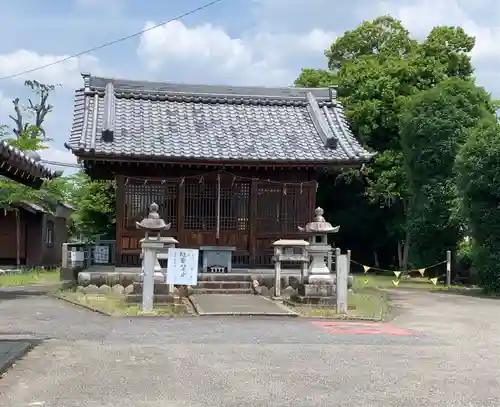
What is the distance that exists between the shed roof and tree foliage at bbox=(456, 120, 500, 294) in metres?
13.8

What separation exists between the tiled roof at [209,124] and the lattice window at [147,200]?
1186mm

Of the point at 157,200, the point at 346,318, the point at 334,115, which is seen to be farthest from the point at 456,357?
the point at 334,115

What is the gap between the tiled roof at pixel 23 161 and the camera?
9.41 metres

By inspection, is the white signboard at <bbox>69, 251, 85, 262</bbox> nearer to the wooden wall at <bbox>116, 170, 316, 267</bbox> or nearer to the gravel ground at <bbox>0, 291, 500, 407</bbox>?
the wooden wall at <bbox>116, 170, 316, 267</bbox>

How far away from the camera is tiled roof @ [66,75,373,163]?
728 inches

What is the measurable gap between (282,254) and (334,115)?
262 inches

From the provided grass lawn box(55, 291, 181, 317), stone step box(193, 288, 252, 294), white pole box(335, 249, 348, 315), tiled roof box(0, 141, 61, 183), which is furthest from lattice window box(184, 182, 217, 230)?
tiled roof box(0, 141, 61, 183)

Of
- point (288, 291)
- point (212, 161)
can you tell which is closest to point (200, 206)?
point (212, 161)

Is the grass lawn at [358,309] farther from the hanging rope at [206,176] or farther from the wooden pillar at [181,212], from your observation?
the wooden pillar at [181,212]

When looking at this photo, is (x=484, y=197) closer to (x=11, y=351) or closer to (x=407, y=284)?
(x=407, y=284)

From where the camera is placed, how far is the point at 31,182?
12.0 metres

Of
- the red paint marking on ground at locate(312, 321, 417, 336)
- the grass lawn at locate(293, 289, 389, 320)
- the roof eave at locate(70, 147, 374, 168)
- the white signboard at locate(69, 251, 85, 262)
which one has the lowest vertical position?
the red paint marking on ground at locate(312, 321, 417, 336)

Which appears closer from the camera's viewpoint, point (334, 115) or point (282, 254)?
point (282, 254)

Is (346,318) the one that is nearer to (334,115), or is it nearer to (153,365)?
(153,365)
